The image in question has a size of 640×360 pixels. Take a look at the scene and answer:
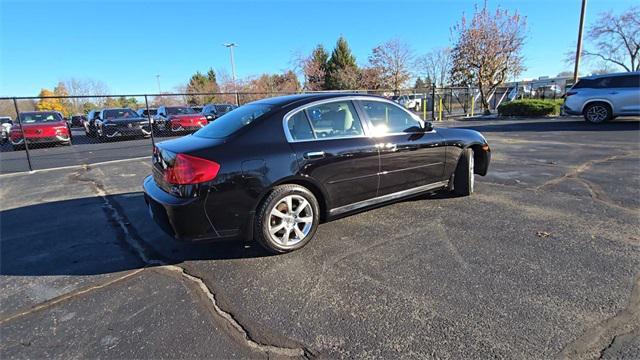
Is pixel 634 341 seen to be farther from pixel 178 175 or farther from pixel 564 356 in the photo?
pixel 178 175

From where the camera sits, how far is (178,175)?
10.3 ft

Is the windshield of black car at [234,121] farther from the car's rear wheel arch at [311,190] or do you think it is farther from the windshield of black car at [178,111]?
the windshield of black car at [178,111]

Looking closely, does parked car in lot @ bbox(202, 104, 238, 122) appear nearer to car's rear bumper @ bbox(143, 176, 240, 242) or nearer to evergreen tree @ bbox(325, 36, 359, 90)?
car's rear bumper @ bbox(143, 176, 240, 242)

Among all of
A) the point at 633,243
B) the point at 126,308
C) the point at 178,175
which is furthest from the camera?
the point at 633,243

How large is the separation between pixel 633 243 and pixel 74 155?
14.4m

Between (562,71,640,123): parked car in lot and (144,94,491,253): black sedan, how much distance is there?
12.1 metres

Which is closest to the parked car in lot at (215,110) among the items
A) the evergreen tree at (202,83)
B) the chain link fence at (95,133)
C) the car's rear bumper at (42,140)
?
the chain link fence at (95,133)

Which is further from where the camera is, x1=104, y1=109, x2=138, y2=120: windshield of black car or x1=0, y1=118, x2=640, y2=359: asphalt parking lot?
x1=104, y1=109, x2=138, y2=120: windshield of black car

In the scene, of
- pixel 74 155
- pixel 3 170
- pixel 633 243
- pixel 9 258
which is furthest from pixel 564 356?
pixel 74 155

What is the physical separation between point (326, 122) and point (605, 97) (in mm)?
13716

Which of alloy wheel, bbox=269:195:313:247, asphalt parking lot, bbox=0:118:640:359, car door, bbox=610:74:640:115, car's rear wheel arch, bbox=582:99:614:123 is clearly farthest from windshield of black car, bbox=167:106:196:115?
car door, bbox=610:74:640:115

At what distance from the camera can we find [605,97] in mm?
12766

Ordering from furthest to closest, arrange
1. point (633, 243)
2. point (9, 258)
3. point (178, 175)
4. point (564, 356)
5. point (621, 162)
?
point (621, 162), point (9, 258), point (633, 243), point (178, 175), point (564, 356)

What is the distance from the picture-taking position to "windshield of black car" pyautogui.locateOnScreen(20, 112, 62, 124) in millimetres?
14203
